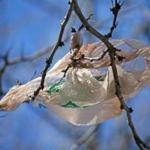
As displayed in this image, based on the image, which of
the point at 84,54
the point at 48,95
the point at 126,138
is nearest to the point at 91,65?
the point at 84,54

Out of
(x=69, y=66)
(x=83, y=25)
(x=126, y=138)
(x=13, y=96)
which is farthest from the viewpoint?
(x=126, y=138)

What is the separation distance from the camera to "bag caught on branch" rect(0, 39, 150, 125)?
1.39m

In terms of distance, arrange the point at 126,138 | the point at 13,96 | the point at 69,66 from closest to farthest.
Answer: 1. the point at 69,66
2. the point at 13,96
3. the point at 126,138

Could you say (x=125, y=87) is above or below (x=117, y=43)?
below

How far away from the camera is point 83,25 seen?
1.22m

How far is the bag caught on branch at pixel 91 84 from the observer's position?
1.39 meters

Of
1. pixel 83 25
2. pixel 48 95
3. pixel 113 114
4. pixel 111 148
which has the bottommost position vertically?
pixel 111 148

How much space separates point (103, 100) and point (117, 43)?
17 centimetres

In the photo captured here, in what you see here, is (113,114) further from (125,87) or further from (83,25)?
(83,25)

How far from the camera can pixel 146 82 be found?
142cm

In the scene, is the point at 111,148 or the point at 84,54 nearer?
the point at 84,54

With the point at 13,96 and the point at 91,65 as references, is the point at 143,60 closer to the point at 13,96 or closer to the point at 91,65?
the point at 91,65

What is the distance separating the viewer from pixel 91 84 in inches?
55.6

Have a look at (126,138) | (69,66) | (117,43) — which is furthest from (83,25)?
(126,138)
